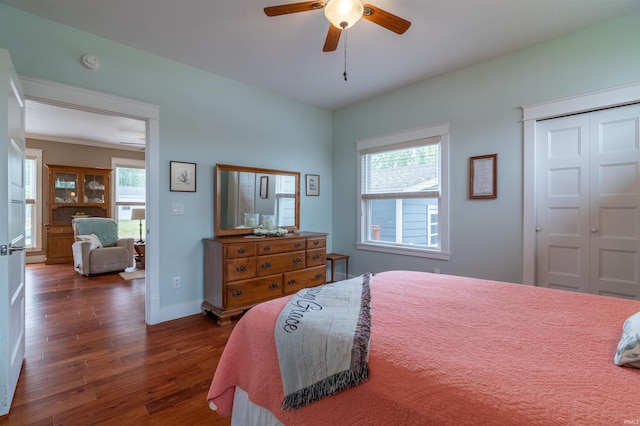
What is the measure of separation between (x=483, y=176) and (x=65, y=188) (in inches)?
310

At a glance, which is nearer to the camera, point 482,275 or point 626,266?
point 626,266

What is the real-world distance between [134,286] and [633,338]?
515 centimetres

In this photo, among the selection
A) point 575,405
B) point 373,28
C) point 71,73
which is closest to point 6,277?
point 71,73

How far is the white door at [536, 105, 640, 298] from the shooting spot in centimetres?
240

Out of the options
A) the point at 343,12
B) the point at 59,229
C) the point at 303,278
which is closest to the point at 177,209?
the point at 303,278

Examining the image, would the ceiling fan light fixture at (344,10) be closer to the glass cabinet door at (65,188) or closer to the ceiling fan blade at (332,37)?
the ceiling fan blade at (332,37)

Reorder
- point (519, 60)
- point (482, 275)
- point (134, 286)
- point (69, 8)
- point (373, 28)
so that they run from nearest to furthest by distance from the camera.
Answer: point (69, 8) → point (373, 28) → point (519, 60) → point (482, 275) → point (134, 286)

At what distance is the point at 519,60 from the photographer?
9.44 feet

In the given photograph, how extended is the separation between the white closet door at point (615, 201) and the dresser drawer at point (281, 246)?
2795 millimetres

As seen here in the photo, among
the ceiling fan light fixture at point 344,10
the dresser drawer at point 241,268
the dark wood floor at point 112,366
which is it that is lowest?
the dark wood floor at point 112,366

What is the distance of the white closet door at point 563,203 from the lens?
8.54 feet

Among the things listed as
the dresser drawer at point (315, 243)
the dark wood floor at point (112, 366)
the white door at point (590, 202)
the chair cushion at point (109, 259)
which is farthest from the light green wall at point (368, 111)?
the chair cushion at point (109, 259)

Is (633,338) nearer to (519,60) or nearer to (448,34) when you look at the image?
(448,34)

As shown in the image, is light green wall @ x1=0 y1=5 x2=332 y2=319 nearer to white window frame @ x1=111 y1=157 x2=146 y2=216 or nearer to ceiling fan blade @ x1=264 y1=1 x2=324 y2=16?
ceiling fan blade @ x1=264 y1=1 x2=324 y2=16
